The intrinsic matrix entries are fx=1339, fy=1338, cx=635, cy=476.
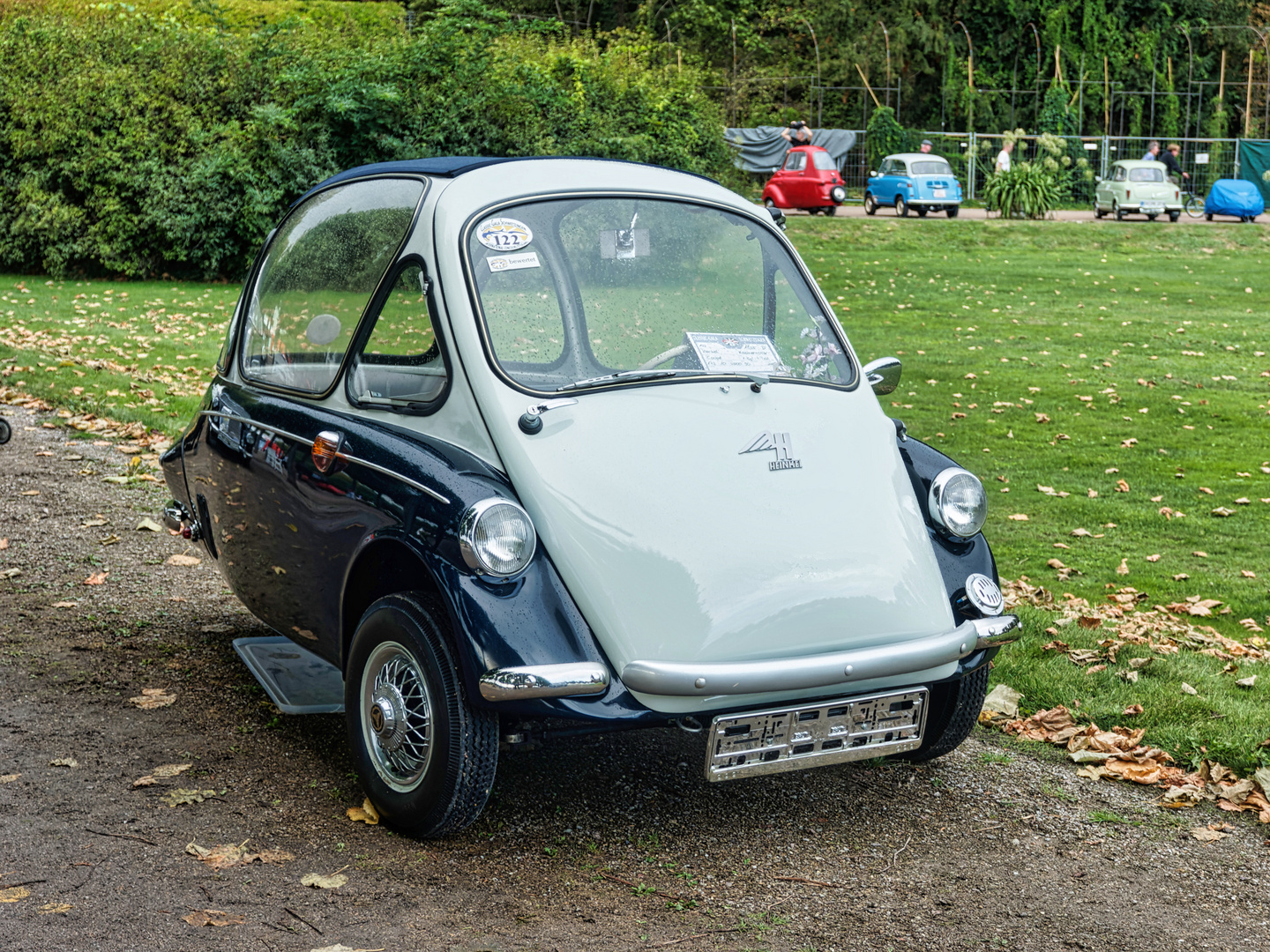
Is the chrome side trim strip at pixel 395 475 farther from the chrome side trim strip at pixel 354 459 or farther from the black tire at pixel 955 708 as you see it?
the black tire at pixel 955 708

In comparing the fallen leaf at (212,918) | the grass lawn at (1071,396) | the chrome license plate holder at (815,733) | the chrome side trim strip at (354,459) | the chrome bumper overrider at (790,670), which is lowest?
the grass lawn at (1071,396)

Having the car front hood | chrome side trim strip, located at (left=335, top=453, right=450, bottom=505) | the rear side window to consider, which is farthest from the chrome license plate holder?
the rear side window

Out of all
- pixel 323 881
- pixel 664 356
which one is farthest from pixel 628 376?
pixel 323 881

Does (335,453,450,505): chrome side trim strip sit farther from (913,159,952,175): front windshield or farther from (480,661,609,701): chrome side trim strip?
(913,159,952,175): front windshield

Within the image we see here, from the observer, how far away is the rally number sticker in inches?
165

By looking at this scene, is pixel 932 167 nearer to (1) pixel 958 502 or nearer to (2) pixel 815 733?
(1) pixel 958 502

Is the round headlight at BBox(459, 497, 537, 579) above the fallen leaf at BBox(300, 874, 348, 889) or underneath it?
above

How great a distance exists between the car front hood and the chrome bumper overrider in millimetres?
53

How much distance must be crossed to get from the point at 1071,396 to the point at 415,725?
10340 millimetres

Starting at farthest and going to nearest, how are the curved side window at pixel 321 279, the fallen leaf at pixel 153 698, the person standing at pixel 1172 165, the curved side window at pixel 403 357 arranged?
the person standing at pixel 1172 165 < the fallen leaf at pixel 153 698 < the curved side window at pixel 321 279 < the curved side window at pixel 403 357

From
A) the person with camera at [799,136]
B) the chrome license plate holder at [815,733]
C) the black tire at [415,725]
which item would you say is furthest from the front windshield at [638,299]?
the person with camera at [799,136]

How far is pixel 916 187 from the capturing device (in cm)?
3198

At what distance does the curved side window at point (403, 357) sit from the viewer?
413cm

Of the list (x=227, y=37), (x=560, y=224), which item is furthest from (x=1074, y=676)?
(x=227, y=37)
